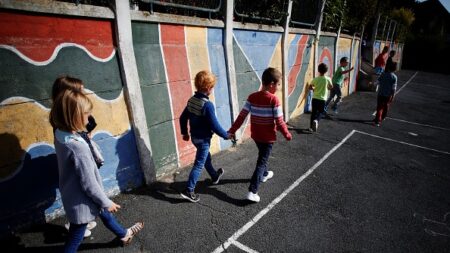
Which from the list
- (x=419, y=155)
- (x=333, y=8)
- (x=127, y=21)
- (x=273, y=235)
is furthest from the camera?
(x=333, y=8)

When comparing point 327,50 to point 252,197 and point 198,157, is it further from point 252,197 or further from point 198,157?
point 198,157

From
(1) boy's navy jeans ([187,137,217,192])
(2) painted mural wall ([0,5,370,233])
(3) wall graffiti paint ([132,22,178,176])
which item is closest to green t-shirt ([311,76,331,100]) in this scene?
(2) painted mural wall ([0,5,370,233])

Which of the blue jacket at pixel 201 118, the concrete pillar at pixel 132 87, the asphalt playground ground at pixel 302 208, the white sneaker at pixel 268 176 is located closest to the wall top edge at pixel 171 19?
the concrete pillar at pixel 132 87

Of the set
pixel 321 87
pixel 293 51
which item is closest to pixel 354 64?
pixel 293 51

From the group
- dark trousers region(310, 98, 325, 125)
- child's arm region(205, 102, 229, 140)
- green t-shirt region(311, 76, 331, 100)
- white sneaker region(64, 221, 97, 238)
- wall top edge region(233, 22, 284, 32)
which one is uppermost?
wall top edge region(233, 22, 284, 32)

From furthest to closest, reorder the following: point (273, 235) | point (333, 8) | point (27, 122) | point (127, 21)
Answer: point (333, 8), point (127, 21), point (273, 235), point (27, 122)

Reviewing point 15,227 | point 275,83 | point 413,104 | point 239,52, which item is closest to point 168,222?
point 15,227

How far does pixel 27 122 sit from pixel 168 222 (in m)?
2.01

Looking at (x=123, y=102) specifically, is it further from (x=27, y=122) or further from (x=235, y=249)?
(x=235, y=249)

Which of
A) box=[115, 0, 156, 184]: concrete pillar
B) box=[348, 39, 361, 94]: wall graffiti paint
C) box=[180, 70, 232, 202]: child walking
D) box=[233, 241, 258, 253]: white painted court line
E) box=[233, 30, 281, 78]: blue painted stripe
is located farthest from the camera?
box=[348, 39, 361, 94]: wall graffiti paint

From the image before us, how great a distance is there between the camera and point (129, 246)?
3082 mm

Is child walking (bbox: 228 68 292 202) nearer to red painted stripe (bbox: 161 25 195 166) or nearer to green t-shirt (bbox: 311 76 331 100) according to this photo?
red painted stripe (bbox: 161 25 195 166)

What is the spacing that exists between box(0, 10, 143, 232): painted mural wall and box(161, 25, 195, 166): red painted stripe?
37.6 inches

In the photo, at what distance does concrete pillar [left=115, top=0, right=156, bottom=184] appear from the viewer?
3.68 meters
